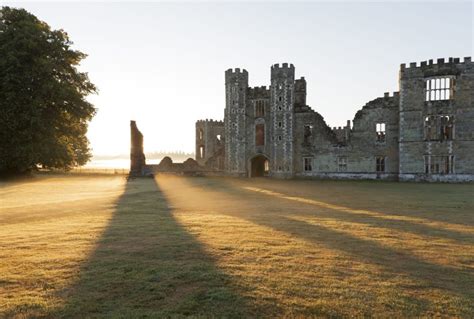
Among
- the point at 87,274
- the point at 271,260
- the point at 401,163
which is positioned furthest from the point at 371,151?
the point at 87,274

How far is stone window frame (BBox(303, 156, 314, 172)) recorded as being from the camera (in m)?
37.3

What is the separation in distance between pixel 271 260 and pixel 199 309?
236 centimetres

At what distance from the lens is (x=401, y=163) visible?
32938mm

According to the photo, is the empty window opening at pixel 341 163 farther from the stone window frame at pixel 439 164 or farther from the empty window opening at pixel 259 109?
the empty window opening at pixel 259 109

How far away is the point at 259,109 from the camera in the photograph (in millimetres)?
38719

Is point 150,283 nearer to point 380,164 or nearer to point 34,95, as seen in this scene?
point 34,95

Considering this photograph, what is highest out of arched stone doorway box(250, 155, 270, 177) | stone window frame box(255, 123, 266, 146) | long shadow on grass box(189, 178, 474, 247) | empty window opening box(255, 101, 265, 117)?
empty window opening box(255, 101, 265, 117)

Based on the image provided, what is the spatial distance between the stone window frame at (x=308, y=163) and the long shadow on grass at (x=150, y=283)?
3044cm

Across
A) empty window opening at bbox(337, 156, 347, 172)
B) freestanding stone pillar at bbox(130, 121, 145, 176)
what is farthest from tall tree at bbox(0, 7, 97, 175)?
empty window opening at bbox(337, 156, 347, 172)

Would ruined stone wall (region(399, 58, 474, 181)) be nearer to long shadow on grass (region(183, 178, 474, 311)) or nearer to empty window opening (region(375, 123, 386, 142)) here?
empty window opening (region(375, 123, 386, 142))

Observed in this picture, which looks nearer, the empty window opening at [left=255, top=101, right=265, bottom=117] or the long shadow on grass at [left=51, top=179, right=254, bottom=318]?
the long shadow on grass at [left=51, top=179, right=254, bottom=318]

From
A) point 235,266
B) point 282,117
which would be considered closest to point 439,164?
point 282,117

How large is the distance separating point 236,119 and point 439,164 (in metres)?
21.4

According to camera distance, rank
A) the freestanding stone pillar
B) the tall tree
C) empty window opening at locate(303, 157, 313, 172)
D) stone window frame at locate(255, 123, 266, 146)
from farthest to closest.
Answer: stone window frame at locate(255, 123, 266, 146)
empty window opening at locate(303, 157, 313, 172)
the freestanding stone pillar
the tall tree
